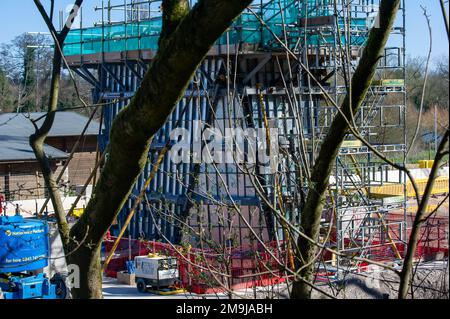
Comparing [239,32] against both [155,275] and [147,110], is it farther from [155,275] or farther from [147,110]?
[147,110]

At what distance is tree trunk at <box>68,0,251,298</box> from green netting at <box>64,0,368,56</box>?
12.6m

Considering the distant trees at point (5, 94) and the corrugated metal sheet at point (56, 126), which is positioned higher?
the distant trees at point (5, 94)

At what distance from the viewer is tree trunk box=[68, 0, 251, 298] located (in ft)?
12.4

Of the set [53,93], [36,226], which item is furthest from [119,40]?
[53,93]

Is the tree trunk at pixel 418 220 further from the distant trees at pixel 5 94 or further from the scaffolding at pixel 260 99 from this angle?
the distant trees at pixel 5 94

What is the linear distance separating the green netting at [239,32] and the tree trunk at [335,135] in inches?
463

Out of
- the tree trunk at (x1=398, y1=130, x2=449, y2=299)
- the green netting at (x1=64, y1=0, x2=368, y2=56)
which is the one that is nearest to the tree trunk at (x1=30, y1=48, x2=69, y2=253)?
the tree trunk at (x1=398, y1=130, x2=449, y2=299)

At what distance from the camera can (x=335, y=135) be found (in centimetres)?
→ 512

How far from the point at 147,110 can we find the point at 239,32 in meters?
15.6

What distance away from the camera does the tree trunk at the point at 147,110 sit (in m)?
3.78

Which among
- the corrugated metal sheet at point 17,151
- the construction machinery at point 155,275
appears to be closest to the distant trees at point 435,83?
the construction machinery at point 155,275

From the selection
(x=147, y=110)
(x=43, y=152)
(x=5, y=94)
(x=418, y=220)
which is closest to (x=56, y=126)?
(x=5, y=94)

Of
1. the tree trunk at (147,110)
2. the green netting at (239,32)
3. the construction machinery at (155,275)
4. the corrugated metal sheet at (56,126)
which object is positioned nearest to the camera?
the tree trunk at (147,110)

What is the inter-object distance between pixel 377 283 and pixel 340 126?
6.95 metres
